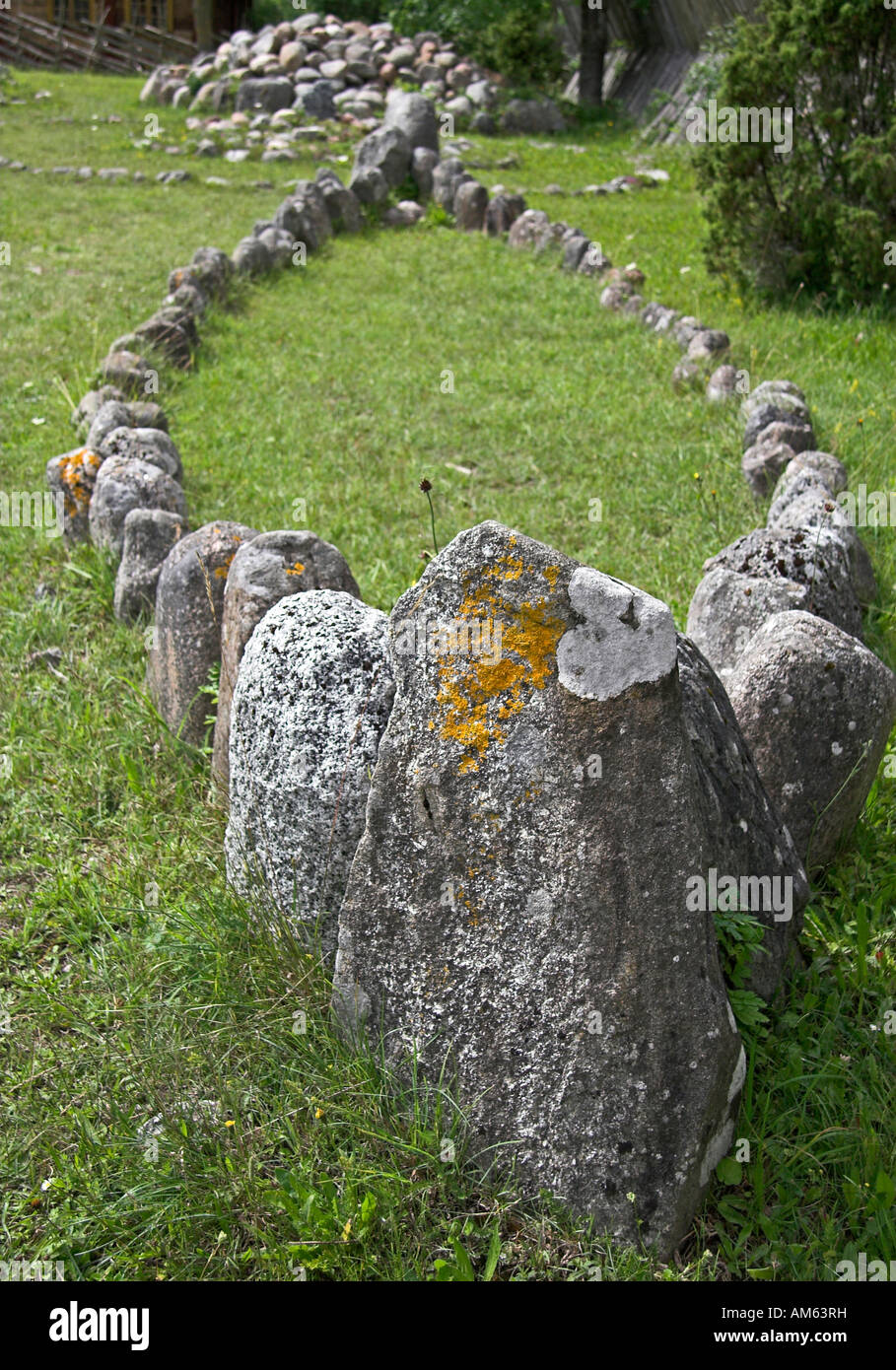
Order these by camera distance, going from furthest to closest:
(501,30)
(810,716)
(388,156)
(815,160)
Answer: (501,30)
(388,156)
(815,160)
(810,716)

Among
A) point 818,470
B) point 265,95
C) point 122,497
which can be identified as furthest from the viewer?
point 265,95

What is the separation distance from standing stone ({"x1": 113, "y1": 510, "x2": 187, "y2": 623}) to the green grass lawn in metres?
0.18

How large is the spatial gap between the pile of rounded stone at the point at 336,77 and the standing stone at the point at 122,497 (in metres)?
15.4

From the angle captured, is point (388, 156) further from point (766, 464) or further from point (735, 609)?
point (735, 609)

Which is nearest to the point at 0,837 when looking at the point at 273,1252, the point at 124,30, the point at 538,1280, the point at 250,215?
the point at 273,1252

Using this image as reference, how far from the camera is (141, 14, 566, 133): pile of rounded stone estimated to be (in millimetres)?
18344

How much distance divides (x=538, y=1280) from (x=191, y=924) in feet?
3.95

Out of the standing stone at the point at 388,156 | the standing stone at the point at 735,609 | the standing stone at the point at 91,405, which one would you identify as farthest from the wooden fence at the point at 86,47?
the standing stone at the point at 735,609

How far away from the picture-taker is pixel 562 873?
2176 mm

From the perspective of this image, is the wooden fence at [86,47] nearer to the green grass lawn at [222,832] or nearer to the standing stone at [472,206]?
the standing stone at [472,206]

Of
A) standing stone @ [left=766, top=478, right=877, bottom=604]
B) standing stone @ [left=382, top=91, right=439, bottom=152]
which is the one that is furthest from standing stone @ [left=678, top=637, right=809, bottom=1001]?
standing stone @ [left=382, top=91, right=439, bottom=152]

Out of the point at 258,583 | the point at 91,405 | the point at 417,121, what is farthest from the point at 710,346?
the point at 417,121

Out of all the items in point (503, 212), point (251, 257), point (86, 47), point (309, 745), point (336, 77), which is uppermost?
point (86, 47)

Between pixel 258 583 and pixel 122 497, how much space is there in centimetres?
212
